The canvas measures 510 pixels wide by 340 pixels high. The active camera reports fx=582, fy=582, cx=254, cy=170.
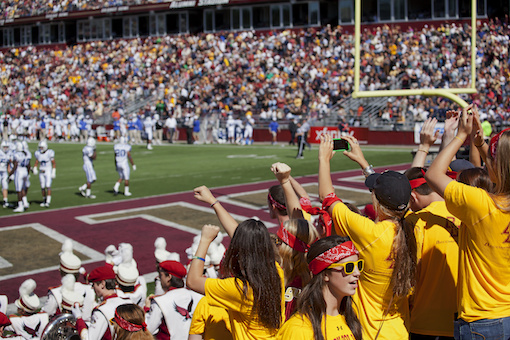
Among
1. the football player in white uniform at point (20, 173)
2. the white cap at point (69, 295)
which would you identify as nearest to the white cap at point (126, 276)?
the white cap at point (69, 295)

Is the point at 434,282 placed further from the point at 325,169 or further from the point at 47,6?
the point at 47,6

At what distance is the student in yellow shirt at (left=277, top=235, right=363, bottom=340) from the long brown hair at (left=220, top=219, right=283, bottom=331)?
1.25 ft

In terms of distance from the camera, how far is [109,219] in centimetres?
1346

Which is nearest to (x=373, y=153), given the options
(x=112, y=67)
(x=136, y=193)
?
(x=136, y=193)

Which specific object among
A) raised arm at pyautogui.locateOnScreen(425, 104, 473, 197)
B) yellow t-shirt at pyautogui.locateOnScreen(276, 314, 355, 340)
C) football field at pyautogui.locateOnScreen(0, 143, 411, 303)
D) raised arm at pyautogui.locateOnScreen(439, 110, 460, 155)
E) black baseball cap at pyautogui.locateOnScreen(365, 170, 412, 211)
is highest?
raised arm at pyautogui.locateOnScreen(439, 110, 460, 155)

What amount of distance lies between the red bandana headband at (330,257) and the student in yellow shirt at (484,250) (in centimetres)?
69

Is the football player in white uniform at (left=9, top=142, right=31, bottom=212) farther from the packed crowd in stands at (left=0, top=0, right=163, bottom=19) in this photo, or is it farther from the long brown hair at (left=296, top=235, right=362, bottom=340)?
the packed crowd in stands at (left=0, top=0, right=163, bottom=19)

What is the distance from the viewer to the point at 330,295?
321cm

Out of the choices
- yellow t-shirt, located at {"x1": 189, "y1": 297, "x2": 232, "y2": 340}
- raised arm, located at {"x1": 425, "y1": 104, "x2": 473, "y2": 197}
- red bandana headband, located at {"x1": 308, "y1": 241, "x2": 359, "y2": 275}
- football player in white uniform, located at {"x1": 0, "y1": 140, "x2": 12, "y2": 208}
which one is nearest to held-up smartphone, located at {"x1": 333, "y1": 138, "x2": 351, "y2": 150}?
raised arm, located at {"x1": 425, "y1": 104, "x2": 473, "y2": 197}

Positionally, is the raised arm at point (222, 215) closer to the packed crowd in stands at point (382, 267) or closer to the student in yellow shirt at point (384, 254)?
the packed crowd in stands at point (382, 267)

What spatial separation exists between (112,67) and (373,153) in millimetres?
27750

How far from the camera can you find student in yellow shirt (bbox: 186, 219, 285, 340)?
355 centimetres

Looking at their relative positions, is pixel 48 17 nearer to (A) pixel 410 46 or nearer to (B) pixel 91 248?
(A) pixel 410 46

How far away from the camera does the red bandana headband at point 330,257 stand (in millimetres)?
3189
